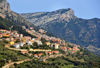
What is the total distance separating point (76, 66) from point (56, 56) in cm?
1326

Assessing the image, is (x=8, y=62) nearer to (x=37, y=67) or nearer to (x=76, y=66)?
(x=37, y=67)

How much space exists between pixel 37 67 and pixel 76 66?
2197 cm

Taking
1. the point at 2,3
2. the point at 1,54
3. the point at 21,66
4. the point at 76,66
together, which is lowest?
the point at 76,66

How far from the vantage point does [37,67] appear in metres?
45.5

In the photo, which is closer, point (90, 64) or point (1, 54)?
point (1, 54)

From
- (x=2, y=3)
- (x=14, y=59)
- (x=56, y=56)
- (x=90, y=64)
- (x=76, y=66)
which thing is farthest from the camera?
(x=2, y=3)

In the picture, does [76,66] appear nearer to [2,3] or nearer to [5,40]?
[5,40]

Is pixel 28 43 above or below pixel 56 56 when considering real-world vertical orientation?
above

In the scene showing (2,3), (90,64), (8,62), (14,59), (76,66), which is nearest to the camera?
(8,62)

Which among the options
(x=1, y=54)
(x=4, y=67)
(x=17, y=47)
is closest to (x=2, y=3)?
(x=17, y=47)

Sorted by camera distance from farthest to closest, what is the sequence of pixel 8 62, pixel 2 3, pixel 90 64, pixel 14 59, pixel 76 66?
pixel 2 3 < pixel 90 64 < pixel 76 66 < pixel 14 59 < pixel 8 62

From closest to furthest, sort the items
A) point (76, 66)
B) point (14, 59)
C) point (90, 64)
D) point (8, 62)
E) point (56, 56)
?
point (8, 62) → point (14, 59) → point (76, 66) → point (90, 64) → point (56, 56)

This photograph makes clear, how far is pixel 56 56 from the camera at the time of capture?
71.9 meters

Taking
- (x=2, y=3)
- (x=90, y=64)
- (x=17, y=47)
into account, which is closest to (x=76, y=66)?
(x=90, y=64)
